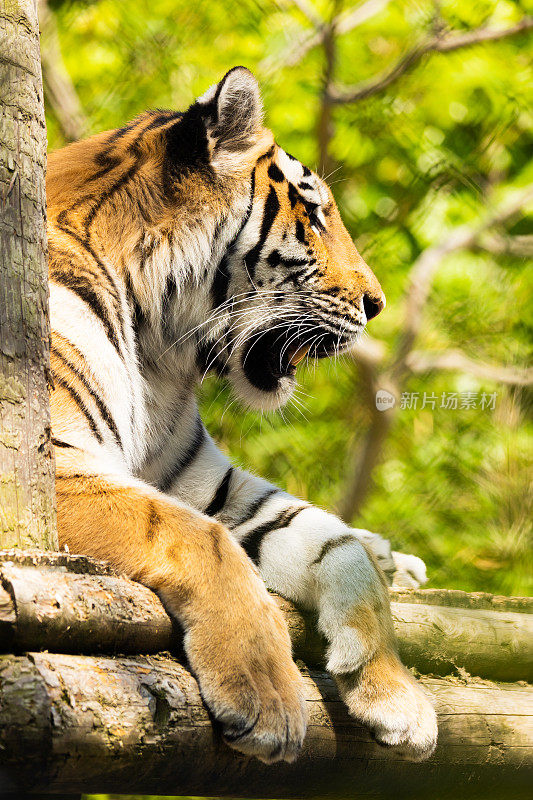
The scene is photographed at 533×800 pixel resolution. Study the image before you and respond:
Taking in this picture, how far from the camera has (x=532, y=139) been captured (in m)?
3.37

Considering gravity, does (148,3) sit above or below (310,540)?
above

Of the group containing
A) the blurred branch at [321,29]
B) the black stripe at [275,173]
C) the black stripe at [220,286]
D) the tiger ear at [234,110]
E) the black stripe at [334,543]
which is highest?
the blurred branch at [321,29]

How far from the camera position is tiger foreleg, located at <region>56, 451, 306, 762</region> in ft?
3.14

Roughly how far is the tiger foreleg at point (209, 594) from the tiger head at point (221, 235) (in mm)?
490

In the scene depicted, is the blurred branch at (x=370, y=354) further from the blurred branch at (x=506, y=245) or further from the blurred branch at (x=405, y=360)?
the blurred branch at (x=506, y=245)

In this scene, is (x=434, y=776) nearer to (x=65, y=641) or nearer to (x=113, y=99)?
(x=65, y=641)

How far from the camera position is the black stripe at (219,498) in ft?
→ 5.42

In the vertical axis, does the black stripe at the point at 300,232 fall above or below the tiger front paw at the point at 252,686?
above

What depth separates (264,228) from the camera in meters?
1.61

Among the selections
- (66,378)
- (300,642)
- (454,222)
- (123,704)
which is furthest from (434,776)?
(454,222)

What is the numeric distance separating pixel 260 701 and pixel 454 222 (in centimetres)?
250

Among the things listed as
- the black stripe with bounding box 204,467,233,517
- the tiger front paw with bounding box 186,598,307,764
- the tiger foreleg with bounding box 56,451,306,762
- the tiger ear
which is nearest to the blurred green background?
the black stripe with bounding box 204,467,233,517

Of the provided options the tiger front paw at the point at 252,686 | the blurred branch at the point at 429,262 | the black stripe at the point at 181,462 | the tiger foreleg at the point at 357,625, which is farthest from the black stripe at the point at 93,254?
the blurred branch at the point at 429,262

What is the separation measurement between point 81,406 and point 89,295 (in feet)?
0.63
